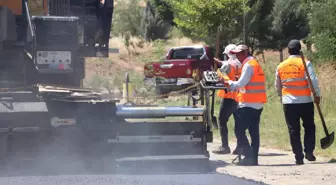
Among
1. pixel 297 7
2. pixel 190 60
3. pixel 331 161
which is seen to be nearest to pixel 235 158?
pixel 331 161

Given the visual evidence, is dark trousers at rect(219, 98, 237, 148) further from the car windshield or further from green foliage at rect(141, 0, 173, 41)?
green foliage at rect(141, 0, 173, 41)

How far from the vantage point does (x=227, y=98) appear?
41.4 feet

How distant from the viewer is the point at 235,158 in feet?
39.3

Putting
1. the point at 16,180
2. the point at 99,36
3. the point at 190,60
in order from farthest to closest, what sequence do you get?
the point at 190,60
the point at 99,36
the point at 16,180

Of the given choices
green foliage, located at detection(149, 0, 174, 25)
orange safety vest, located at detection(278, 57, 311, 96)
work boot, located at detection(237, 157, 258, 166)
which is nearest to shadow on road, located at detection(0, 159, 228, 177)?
work boot, located at detection(237, 157, 258, 166)

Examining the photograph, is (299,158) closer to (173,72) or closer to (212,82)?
(212,82)

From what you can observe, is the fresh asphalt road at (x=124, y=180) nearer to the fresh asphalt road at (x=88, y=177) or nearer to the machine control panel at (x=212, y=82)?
the fresh asphalt road at (x=88, y=177)

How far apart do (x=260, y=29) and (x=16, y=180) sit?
27375mm

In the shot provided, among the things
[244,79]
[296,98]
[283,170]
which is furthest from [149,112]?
[296,98]

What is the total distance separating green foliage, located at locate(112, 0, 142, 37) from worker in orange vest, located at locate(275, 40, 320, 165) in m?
43.5

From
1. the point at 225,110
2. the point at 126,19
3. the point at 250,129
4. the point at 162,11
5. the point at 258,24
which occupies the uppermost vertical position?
the point at 162,11

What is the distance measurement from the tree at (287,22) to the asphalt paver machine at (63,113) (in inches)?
995

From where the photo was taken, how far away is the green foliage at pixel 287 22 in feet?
116

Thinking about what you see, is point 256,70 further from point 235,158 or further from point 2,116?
point 2,116
